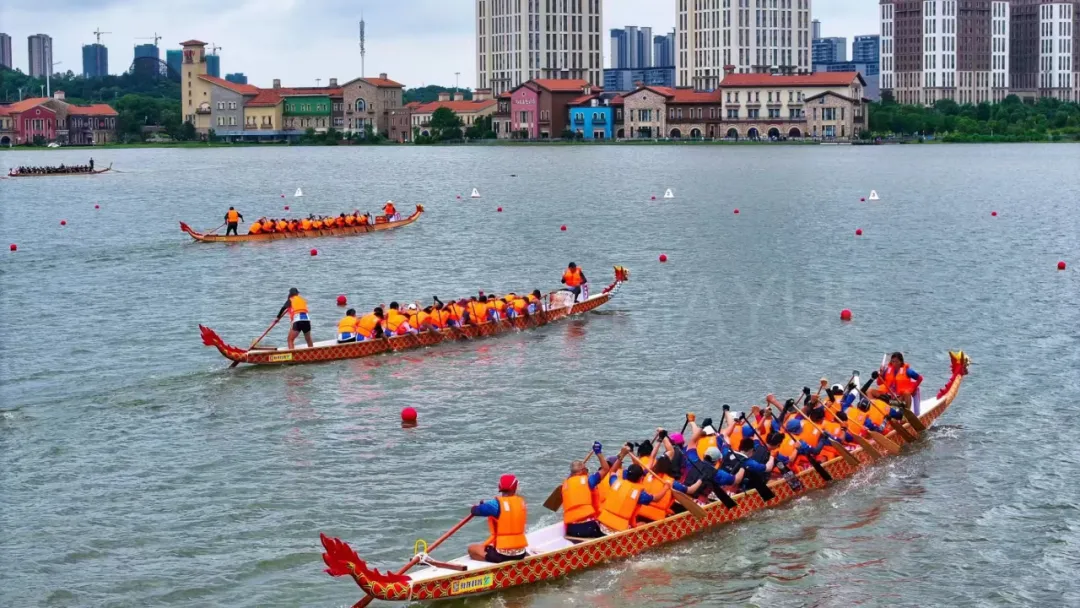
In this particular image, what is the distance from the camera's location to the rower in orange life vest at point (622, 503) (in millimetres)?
18562

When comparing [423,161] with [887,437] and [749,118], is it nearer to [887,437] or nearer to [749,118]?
[749,118]

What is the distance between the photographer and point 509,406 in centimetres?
2684

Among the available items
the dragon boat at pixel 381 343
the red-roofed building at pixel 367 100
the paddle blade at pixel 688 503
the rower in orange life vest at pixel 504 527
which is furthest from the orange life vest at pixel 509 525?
the red-roofed building at pixel 367 100

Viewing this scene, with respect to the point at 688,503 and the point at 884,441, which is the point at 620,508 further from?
the point at 884,441

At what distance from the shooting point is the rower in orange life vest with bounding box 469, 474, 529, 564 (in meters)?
17.2

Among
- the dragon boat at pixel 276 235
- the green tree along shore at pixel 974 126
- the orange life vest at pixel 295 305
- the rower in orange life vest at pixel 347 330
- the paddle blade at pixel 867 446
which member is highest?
the green tree along shore at pixel 974 126

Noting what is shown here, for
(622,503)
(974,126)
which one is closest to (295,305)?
(622,503)

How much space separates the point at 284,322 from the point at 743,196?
52.5 metres

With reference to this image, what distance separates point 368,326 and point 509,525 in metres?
14.3

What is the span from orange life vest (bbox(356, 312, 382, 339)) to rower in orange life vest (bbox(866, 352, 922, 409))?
11.5 meters

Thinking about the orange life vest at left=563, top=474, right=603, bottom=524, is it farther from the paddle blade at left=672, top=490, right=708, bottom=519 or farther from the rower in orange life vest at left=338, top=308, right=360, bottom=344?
the rower in orange life vest at left=338, top=308, right=360, bottom=344

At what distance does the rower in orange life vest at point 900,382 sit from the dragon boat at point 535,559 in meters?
3.84

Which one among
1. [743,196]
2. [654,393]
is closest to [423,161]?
[743,196]

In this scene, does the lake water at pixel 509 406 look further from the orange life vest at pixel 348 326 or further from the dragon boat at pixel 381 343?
the orange life vest at pixel 348 326
